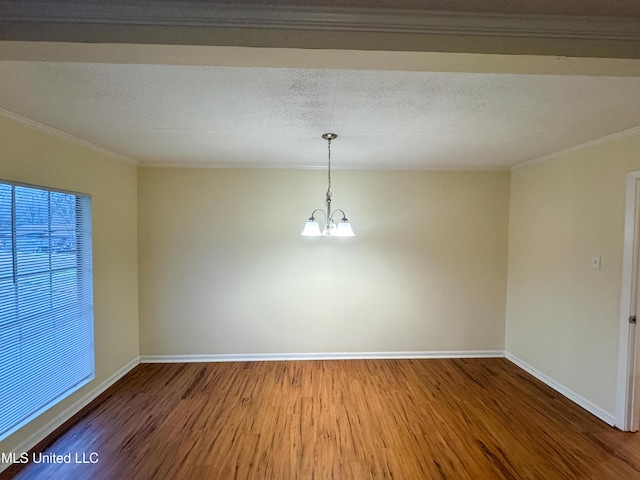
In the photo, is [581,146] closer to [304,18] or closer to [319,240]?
[319,240]

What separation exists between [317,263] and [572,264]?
2.69m

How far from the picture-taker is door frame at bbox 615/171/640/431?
237cm

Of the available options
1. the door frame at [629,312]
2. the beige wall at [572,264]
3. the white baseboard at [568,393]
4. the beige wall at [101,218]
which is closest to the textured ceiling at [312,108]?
the beige wall at [101,218]

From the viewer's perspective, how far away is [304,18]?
3.69 ft

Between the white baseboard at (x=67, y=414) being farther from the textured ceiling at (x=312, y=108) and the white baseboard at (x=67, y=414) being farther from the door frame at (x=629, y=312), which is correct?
the door frame at (x=629, y=312)

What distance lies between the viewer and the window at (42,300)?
2.09m

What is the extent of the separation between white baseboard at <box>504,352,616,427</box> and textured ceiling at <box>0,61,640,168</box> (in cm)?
242

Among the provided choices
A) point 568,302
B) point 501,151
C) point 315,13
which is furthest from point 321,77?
point 568,302

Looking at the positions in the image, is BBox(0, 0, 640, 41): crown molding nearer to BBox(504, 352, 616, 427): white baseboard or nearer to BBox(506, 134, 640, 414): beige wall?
BBox(506, 134, 640, 414): beige wall

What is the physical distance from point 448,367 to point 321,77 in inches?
141

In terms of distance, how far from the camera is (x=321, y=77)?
158cm

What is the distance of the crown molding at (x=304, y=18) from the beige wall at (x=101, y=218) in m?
1.53

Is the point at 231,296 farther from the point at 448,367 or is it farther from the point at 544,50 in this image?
the point at 544,50

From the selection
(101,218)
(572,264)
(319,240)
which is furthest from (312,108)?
(572,264)
